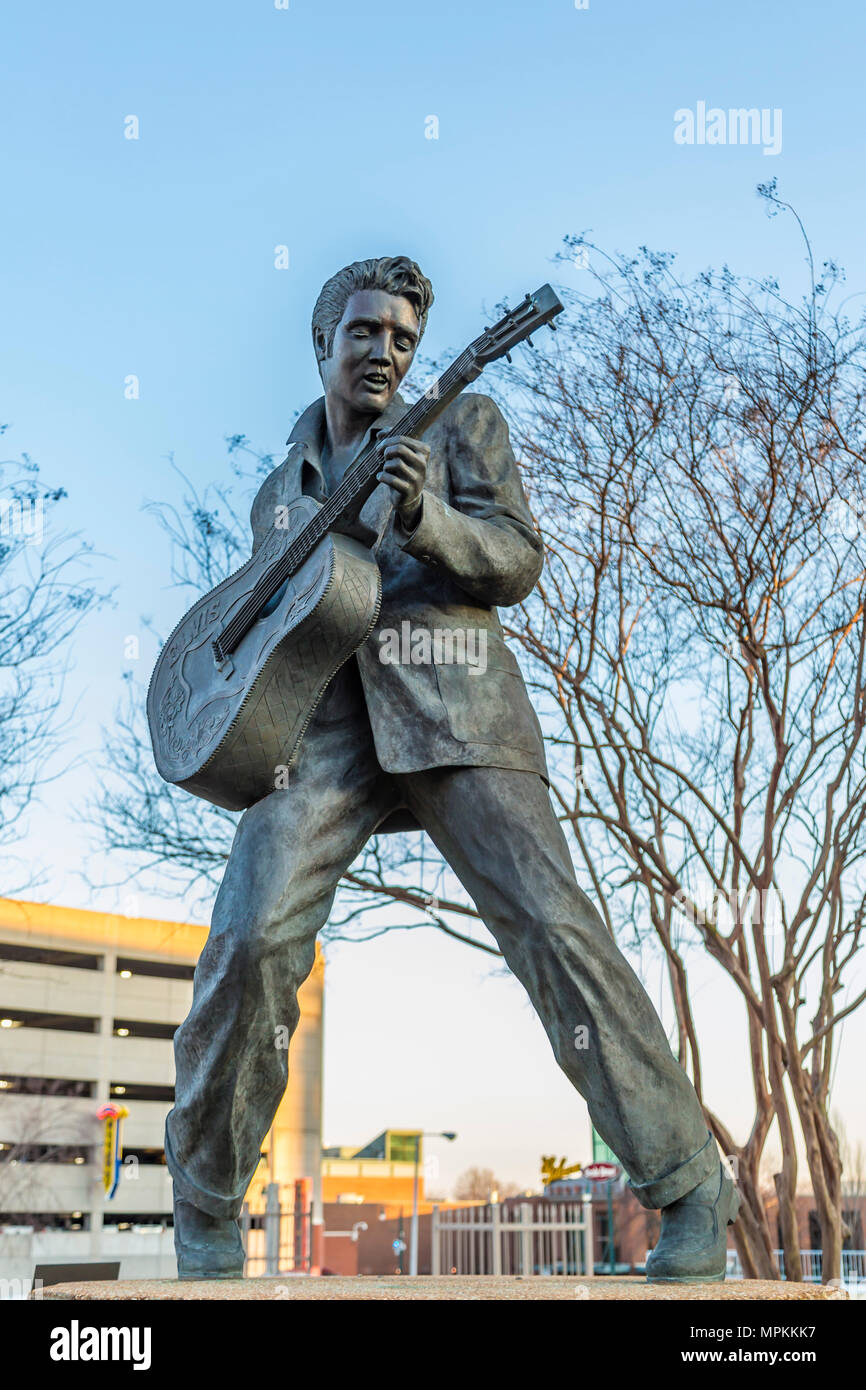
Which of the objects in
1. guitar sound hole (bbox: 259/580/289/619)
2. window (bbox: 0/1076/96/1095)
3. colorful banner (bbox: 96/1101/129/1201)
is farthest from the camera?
window (bbox: 0/1076/96/1095)

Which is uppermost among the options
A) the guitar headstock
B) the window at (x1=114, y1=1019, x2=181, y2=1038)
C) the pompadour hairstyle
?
the window at (x1=114, y1=1019, x2=181, y2=1038)

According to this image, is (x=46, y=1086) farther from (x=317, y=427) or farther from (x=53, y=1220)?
(x=317, y=427)

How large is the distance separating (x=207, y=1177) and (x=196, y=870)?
314 inches

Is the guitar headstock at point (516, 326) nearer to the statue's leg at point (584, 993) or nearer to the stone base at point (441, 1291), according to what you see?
the statue's leg at point (584, 993)

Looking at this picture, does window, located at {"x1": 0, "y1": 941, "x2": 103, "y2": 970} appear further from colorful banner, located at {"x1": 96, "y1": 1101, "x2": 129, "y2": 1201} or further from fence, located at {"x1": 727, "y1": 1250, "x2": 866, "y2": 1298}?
fence, located at {"x1": 727, "y1": 1250, "x2": 866, "y2": 1298}

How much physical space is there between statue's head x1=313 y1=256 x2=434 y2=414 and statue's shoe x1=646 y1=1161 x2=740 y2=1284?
7.04ft

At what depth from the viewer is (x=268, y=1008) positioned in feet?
10.7

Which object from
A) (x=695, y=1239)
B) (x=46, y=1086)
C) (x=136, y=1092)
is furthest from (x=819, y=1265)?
(x=136, y=1092)

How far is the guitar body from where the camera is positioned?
3.21m

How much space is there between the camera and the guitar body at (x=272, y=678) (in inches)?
126

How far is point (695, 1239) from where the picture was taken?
3172 mm

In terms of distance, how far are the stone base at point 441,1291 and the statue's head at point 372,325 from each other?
7.20 feet

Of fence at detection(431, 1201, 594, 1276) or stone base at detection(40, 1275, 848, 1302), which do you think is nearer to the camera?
stone base at detection(40, 1275, 848, 1302)

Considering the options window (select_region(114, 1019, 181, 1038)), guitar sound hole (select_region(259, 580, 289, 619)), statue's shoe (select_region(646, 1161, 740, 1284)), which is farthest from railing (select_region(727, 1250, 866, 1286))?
window (select_region(114, 1019, 181, 1038))
